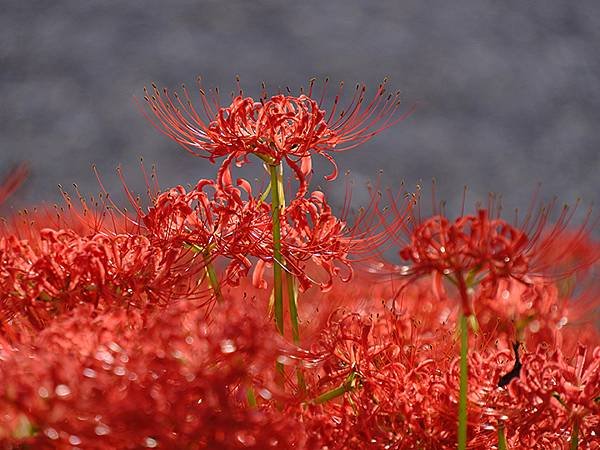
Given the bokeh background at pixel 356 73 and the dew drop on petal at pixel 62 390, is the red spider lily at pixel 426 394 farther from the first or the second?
the bokeh background at pixel 356 73

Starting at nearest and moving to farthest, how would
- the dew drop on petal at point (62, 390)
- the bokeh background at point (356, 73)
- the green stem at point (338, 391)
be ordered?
1. the dew drop on petal at point (62, 390)
2. the green stem at point (338, 391)
3. the bokeh background at point (356, 73)

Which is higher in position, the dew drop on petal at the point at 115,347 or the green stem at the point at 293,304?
the dew drop on petal at the point at 115,347

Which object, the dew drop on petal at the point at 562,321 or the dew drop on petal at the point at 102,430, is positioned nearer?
the dew drop on petal at the point at 102,430

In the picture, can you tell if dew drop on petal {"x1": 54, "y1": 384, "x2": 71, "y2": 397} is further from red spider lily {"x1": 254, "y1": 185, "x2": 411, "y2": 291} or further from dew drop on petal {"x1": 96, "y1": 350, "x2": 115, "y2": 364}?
red spider lily {"x1": 254, "y1": 185, "x2": 411, "y2": 291}

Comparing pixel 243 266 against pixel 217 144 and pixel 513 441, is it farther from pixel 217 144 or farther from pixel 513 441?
pixel 513 441

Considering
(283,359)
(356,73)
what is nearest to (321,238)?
(283,359)

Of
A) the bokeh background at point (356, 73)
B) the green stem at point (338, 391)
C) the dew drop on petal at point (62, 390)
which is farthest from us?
the bokeh background at point (356, 73)

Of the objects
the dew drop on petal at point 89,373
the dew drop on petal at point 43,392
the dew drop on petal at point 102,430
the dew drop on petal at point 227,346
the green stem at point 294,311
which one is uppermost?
the dew drop on petal at point 227,346

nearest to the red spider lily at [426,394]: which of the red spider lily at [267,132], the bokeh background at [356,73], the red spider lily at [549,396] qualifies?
the red spider lily at [549,396]
